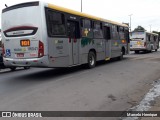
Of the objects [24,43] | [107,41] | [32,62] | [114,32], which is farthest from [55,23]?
[114,32]

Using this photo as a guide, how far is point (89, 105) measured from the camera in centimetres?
633

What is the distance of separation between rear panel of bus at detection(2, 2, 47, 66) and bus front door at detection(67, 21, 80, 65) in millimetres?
2052

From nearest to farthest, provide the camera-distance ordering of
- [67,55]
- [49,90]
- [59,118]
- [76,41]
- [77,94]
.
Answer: [59,118]
[77,94]
[49,90]
[67,55]
[76,41]

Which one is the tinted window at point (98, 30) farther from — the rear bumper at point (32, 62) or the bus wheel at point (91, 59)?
the rear bumper at point (32, 62)

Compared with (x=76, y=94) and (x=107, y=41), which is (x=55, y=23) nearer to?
(x=76, y=94)

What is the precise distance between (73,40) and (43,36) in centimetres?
240

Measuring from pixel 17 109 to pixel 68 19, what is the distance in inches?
255

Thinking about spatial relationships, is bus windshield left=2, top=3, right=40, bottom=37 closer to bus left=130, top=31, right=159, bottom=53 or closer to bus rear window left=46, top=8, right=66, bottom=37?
bus rear window left=46, top=8, right=66, bottom=37

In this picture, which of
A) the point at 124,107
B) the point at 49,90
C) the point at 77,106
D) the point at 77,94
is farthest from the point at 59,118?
the point at 49,90

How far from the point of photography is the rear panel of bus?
32.6 feet

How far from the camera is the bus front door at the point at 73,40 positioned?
38.4ft

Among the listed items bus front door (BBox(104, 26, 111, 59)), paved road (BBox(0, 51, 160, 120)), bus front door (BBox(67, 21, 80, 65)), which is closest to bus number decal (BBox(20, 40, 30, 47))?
paved road (BBox(0, 51, 160, 120))

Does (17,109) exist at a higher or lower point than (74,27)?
lower

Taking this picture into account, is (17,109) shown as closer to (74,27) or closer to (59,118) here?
(59,118)
